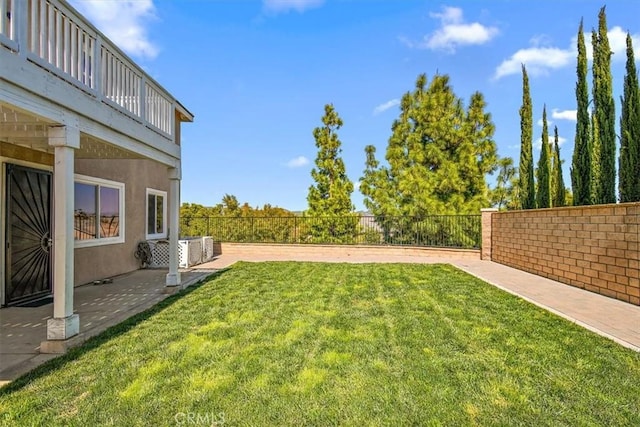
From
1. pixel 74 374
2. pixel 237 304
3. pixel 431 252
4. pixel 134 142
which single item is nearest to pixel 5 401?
pixel 74 374

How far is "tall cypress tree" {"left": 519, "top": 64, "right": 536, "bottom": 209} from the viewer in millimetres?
11367

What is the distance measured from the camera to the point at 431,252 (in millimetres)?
13961

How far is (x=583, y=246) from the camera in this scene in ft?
24.5

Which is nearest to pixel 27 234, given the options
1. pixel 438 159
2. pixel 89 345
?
pixel 89 345

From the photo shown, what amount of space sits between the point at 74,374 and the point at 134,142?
3.43 metres

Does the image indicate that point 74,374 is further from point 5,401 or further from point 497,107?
point 497,107

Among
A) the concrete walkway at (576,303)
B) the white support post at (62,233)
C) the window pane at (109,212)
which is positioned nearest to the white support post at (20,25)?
the white support post at (62,233)

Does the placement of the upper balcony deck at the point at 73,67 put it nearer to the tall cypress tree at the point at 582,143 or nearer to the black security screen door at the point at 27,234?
the black security screen door at the point at 27,234

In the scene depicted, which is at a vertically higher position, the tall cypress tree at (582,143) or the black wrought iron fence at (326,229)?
the tall cypress tree at (582,143)

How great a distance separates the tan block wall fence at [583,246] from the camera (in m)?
6.19

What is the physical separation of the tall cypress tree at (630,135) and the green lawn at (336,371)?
12.7ft

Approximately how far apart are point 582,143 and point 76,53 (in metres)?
10.2

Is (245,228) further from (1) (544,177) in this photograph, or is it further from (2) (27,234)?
(1) (544,177)

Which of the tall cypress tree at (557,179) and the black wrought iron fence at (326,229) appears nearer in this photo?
the tall cypress tree at (557,179)
